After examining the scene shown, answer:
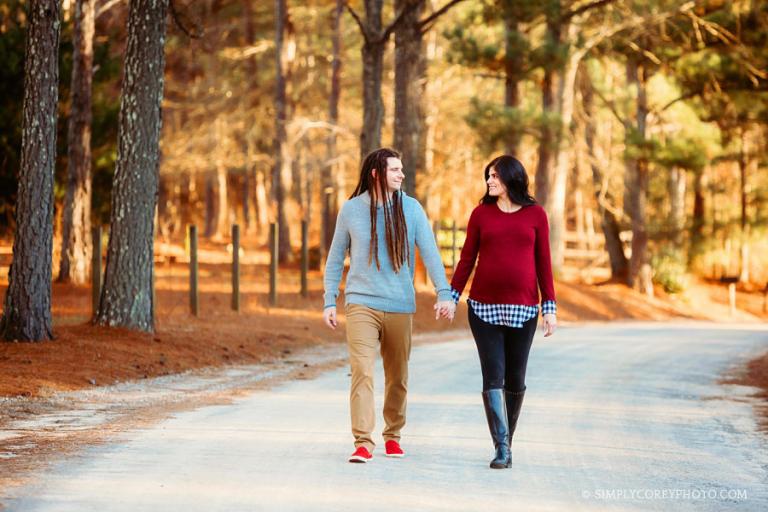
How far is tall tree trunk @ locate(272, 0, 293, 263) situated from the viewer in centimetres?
4206

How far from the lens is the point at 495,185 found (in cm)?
823

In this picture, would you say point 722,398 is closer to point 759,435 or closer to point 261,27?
point 759,435

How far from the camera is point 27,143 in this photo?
15.1 m

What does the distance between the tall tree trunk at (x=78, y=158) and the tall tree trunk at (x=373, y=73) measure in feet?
19.5

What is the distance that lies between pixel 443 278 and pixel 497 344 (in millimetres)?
555

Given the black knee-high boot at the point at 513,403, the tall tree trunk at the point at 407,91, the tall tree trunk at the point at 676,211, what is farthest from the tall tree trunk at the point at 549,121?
the black knee-high boot at the point at 513,403

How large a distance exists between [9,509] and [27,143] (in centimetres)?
899

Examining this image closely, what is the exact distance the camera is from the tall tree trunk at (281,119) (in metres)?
42.1

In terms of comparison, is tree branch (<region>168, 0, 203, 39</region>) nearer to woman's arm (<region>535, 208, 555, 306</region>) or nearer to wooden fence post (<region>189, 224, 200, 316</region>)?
wooden fence post (<region>189, 224, 200, 316</region>)

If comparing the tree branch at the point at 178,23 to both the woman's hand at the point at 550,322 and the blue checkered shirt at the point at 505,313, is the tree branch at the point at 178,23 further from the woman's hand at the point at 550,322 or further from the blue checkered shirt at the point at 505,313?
the blue checkered shirt at the point at 505,313

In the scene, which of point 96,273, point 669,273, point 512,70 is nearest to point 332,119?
point 512,70

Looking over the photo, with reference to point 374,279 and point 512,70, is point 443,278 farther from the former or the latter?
point 512,70

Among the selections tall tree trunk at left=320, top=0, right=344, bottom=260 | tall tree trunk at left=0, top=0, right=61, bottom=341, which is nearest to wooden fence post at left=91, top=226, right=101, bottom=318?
tall tree trunk at left=0, top=0, right=61, bottom=341

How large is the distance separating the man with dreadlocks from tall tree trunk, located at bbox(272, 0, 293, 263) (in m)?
33.0
